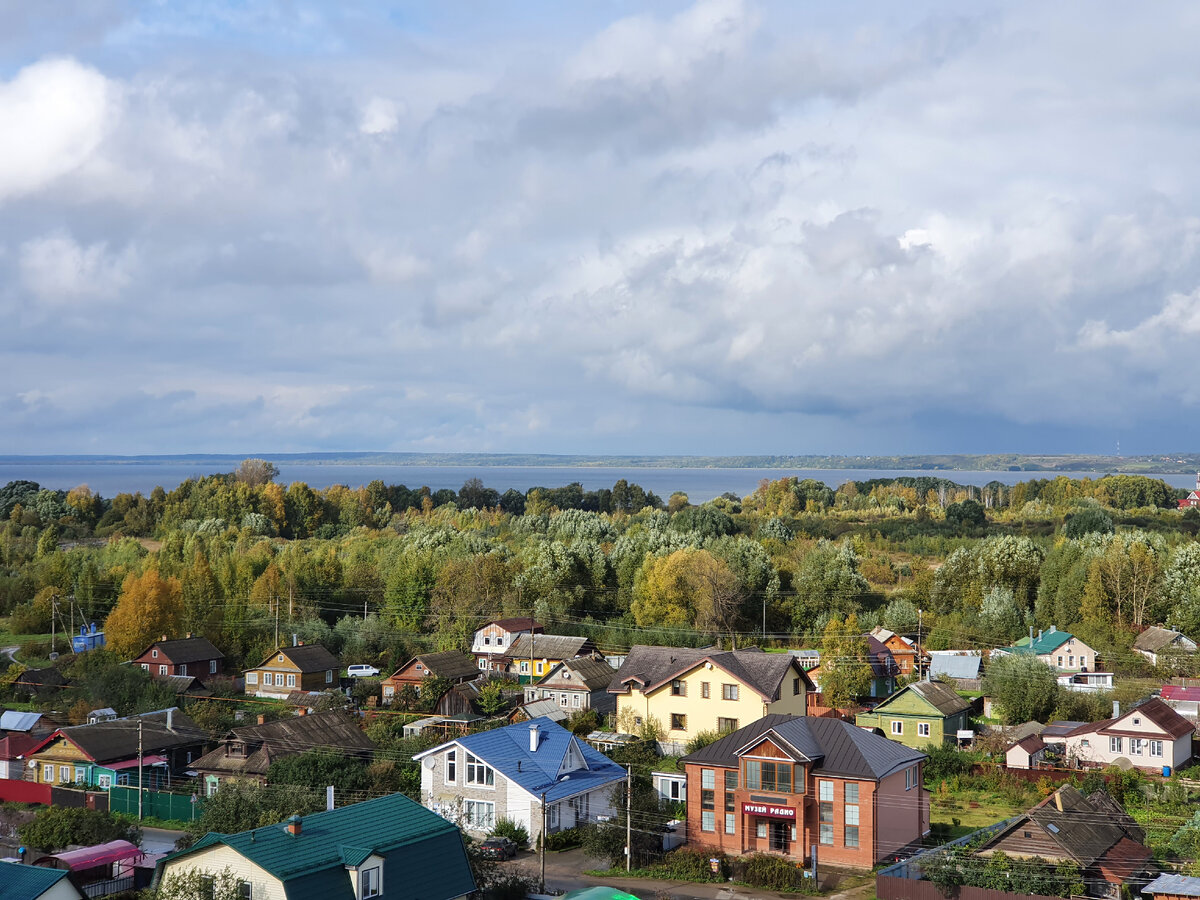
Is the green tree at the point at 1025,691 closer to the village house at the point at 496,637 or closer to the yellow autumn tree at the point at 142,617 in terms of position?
the village house at the point at 496,637

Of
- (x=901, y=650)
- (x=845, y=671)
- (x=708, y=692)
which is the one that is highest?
(x=708, y=692)

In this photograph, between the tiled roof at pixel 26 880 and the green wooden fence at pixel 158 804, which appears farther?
the green wooden fence at pixel 158 804

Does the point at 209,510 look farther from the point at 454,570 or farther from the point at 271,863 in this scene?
the point at 271,863

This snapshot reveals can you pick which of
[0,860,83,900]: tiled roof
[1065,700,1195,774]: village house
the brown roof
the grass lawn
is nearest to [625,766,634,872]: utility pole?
the grass lawn

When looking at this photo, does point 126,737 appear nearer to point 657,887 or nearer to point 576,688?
point 576,688

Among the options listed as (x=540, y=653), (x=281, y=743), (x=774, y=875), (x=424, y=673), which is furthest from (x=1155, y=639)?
(x=281, y=743)

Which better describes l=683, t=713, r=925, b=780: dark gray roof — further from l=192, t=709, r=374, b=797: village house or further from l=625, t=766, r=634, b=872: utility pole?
→ l=192, t=709, r=374, b=797: village house

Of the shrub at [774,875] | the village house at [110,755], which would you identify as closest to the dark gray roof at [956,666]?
the shrub at [774,875]
